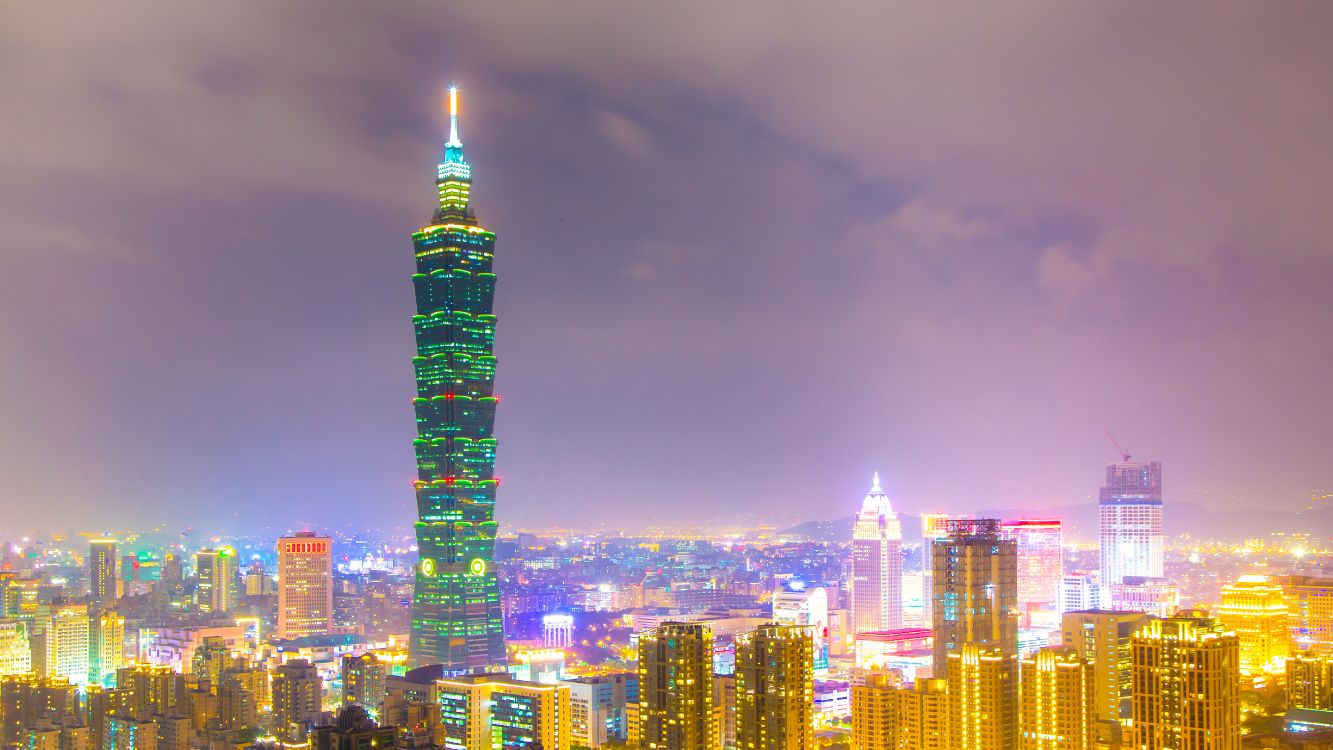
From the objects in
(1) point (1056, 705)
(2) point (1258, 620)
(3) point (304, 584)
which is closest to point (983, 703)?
(1) point (1056, 705)

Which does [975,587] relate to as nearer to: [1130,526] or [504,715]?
[504,715]

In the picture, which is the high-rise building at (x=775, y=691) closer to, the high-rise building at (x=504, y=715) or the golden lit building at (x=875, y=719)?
the golden lit building at (x=875, y=719)

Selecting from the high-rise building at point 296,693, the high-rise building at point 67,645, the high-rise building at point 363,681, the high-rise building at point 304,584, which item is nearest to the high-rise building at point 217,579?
the high-rise building at point 304,584

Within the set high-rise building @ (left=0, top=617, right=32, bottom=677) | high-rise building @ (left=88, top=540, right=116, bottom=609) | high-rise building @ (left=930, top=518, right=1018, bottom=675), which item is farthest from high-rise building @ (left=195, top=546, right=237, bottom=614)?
high-rise building @ (left=930, top=518, right=1018, bottom=675)

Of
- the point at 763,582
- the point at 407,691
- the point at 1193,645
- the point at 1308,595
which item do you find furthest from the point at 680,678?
the point at 763,582

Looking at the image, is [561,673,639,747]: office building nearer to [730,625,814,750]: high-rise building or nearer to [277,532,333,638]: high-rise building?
[730,625,814,750]: high-rise building
